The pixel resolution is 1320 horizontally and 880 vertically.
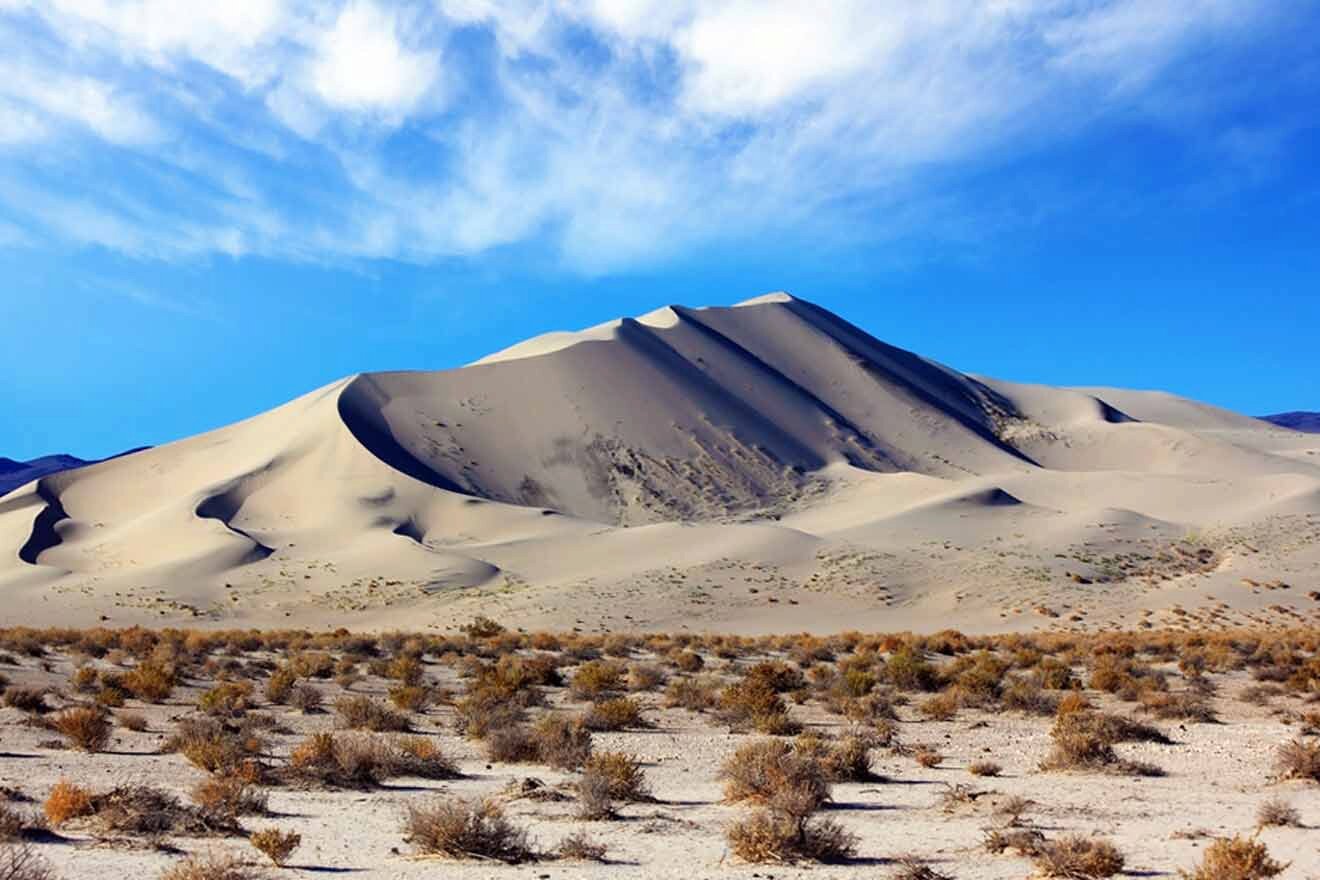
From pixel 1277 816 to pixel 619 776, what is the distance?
19.5 feet

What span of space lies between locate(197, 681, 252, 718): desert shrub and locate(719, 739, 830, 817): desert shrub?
9.13 metres

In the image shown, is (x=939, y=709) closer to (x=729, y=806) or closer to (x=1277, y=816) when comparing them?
(x=729, y=806)

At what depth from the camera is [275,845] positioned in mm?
8703

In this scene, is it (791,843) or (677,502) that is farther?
(677,502)

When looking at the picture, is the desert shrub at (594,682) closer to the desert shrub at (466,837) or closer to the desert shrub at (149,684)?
the desert shrub at (149,684)

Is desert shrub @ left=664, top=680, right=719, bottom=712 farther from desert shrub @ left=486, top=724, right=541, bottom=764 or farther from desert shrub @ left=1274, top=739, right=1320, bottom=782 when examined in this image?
desert shrub @ left=1274, top=739, right=1320, bottom=782

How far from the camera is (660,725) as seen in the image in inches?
728

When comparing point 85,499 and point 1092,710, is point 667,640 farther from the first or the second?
point 85,499

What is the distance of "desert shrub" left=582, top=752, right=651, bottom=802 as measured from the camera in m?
11.5

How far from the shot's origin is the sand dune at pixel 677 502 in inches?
1956

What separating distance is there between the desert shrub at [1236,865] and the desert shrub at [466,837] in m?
4.87

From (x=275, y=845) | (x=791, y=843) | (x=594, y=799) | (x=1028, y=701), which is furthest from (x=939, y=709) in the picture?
(x=275, y=845)

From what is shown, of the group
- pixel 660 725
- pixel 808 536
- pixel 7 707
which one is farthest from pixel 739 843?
pixel 808 536

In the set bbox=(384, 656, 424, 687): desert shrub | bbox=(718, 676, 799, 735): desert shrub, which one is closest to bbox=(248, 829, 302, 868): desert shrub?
bbox=(718, 676, 799, 735): desert shrub
